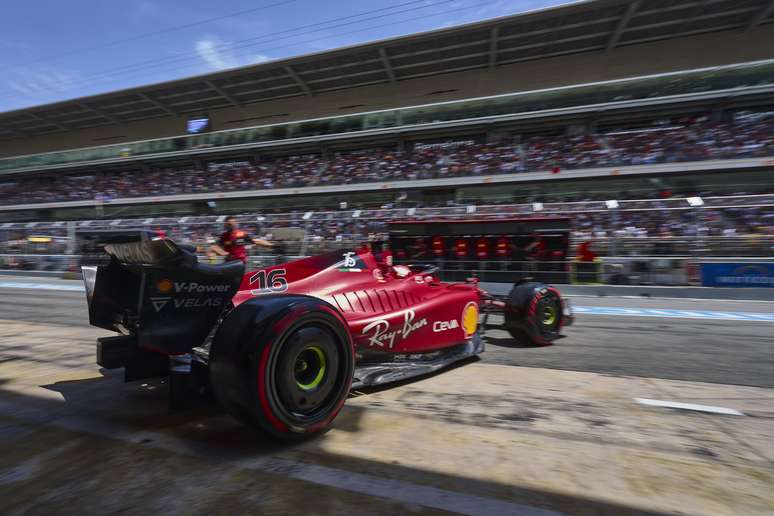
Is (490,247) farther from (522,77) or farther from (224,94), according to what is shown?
(224,94)

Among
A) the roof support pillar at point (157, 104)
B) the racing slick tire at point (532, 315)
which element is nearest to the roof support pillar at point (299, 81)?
the roof support pillar at point (157, 104)

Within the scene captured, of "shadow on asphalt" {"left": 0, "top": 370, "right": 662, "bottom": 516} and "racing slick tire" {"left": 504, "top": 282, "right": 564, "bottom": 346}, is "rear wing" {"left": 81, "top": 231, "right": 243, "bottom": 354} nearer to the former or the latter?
"shadow on asphalt" {"left": 0, "top": 370, "right": 662, "bottom": 516}

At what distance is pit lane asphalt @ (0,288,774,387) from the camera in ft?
14.5

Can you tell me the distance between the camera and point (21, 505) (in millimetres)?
1797

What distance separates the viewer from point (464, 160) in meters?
27.1

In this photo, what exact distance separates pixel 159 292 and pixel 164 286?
0.15 ft

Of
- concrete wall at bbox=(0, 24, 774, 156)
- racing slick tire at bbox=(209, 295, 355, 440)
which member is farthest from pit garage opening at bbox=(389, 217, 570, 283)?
concrete wall at bbox=(0, 24, 774, 156)

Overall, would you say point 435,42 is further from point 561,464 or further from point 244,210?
point 561,464

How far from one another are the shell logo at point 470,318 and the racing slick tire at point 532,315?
0.83 m

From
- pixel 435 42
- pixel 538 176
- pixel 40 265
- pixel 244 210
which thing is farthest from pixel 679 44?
pixel 40 265

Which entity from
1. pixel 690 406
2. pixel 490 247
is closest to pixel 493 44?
pixel 490 247

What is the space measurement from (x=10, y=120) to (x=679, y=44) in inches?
2331

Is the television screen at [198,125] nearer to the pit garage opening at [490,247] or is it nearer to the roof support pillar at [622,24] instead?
the pit garage opening at [490,247]

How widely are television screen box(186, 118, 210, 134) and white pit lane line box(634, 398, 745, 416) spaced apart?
40.7 meters
